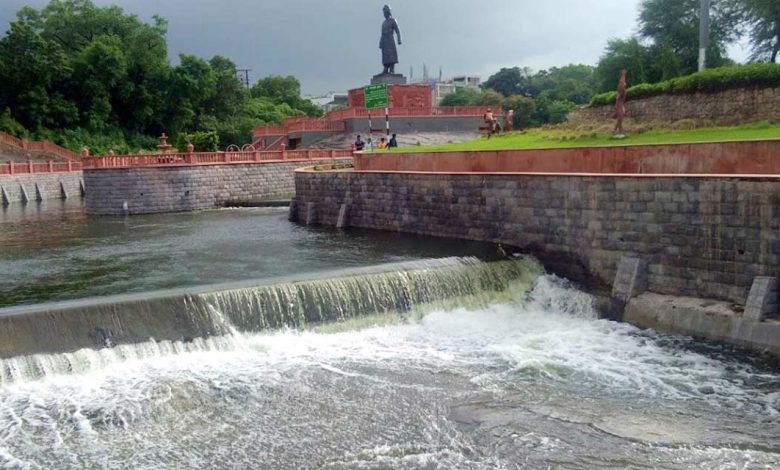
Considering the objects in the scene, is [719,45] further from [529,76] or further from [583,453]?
[529,76]

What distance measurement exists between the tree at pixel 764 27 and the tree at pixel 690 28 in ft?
4.96

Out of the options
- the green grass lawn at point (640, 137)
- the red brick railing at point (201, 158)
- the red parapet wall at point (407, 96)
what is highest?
the red parapet wall at point (407, 96)

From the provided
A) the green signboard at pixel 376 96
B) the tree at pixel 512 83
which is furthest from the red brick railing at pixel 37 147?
the tree at pixel 512 83

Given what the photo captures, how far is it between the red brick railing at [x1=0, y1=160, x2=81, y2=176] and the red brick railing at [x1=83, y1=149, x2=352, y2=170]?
12.1m

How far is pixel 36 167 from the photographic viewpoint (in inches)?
1706

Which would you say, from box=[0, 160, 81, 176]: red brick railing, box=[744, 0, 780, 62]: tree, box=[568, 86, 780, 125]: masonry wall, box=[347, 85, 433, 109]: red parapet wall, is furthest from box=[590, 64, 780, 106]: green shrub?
box=[0, 160, 81, 176]: red brick railing

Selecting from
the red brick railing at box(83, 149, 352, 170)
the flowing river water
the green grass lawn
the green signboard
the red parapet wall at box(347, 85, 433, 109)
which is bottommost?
the flowing river water

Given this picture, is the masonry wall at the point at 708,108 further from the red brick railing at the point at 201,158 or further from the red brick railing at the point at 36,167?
the red brick railing at the point at 36,167

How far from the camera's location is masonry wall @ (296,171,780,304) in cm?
1195

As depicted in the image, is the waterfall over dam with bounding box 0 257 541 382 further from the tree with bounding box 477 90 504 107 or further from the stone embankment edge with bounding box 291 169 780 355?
the tree with bounding box 477 90 504 107

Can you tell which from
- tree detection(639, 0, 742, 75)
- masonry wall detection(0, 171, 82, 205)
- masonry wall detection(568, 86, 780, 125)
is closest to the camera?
masonry wall detection(568, 86, 780, 125)

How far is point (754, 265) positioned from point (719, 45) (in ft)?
87.1

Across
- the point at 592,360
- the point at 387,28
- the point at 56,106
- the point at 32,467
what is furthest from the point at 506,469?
the point at 56,106

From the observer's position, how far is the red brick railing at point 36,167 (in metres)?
41.5
